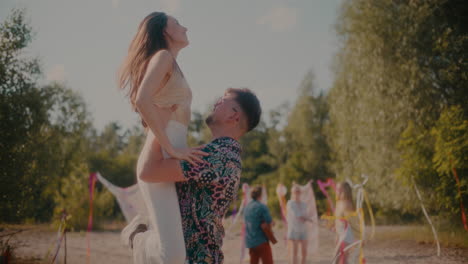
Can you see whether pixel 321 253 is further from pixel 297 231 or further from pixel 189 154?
pixel 189 154

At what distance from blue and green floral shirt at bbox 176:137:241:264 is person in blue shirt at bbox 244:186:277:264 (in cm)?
509

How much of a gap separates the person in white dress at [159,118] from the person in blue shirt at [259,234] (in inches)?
196

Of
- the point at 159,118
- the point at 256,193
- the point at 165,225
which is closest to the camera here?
the point at 165,225

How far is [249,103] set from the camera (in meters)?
2.34

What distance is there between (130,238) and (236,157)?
937mm

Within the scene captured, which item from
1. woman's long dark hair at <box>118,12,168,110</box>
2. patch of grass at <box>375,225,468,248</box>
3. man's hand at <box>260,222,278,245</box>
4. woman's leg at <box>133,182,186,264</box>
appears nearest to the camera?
woman's leg at <box>133,182,186,264</box>

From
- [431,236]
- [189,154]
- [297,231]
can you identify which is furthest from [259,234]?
[431,236]

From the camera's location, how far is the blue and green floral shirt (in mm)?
2016

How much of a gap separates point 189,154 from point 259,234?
218 inches

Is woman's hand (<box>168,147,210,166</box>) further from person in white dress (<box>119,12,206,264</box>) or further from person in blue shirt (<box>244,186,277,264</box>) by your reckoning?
person in blue shirt (<box>244,186,277,264</box>)

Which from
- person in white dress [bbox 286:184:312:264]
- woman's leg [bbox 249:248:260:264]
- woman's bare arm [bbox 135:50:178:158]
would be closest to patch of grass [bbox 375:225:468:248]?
person in white dress [bbox 286:184:312:264]

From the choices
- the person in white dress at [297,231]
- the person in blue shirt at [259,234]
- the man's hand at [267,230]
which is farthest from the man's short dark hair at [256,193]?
the person in white dress at [297,231]

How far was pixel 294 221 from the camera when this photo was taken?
28.6ft

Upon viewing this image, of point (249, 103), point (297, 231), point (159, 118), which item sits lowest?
point (297, 231)
